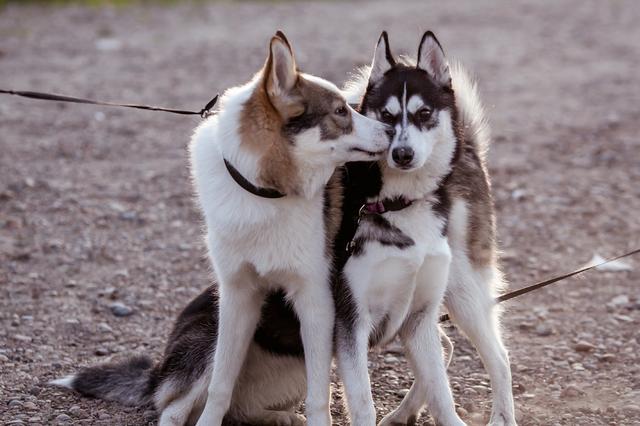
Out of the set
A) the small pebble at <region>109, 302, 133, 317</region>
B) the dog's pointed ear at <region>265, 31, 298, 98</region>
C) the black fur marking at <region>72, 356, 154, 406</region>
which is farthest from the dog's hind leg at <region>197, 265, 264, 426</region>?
the small pebble at <region>109, 302, 133, 317</region>

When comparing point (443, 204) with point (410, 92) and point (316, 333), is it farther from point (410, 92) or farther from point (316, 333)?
point (316, 333)

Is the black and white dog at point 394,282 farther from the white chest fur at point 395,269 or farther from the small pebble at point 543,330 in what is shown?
the small pebble at point 543,330

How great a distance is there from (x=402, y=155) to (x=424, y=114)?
280mm

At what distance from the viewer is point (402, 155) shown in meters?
3.54

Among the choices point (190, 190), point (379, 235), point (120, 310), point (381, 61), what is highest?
point (381, 61)

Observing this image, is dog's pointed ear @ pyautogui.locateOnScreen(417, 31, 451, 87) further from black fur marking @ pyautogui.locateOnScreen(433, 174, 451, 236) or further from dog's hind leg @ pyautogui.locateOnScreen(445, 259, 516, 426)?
dog's hind leg @ pyautogui.locateOnScreen(445, 259, 516, 426)

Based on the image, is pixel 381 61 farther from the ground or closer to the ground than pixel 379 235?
farther from the ground

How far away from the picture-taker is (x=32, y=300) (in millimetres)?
5172

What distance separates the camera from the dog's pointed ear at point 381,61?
3867mm

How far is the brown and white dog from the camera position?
349 centimetres

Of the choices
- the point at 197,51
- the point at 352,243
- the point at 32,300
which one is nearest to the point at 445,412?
the point at 352,243

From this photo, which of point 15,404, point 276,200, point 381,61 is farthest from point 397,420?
point 15,404

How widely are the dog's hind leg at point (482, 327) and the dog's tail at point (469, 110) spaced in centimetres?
55

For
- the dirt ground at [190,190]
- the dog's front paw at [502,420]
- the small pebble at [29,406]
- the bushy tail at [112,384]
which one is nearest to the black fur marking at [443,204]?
the dog's front paw at [502,420]
